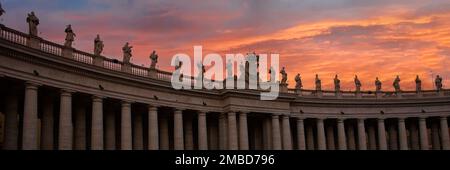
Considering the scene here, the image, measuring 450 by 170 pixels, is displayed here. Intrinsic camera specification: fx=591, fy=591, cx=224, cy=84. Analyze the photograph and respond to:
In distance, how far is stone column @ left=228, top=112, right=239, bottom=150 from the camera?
89.6m

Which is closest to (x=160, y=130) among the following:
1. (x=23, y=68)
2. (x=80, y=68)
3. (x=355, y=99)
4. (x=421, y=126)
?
(x=80, y=68)

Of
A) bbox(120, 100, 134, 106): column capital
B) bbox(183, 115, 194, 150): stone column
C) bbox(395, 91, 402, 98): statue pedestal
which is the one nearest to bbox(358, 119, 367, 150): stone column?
bbox(395, 91, 402, 98): statue pedestal

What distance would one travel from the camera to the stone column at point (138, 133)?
3180 inches

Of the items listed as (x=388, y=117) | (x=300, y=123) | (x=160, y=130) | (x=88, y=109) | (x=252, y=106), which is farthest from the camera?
(x=388, y=117)

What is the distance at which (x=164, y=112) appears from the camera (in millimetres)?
86188

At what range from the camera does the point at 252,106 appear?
93.9m

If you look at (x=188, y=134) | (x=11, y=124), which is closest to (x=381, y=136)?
(x=188, y=134)

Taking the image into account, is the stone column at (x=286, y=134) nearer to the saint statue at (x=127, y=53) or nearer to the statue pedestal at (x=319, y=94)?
the statue pedestal at (x=319, y=94)

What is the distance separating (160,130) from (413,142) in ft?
178

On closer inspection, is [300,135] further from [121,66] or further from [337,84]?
[121,66]

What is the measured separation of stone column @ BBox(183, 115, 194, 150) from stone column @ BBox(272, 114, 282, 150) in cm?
1359

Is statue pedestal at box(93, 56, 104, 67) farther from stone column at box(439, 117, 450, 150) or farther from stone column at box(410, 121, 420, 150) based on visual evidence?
stone column at box(410, 121, 420, 150)

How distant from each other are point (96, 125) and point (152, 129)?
10.4 m

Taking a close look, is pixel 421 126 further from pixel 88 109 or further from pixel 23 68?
pixel 23 68
